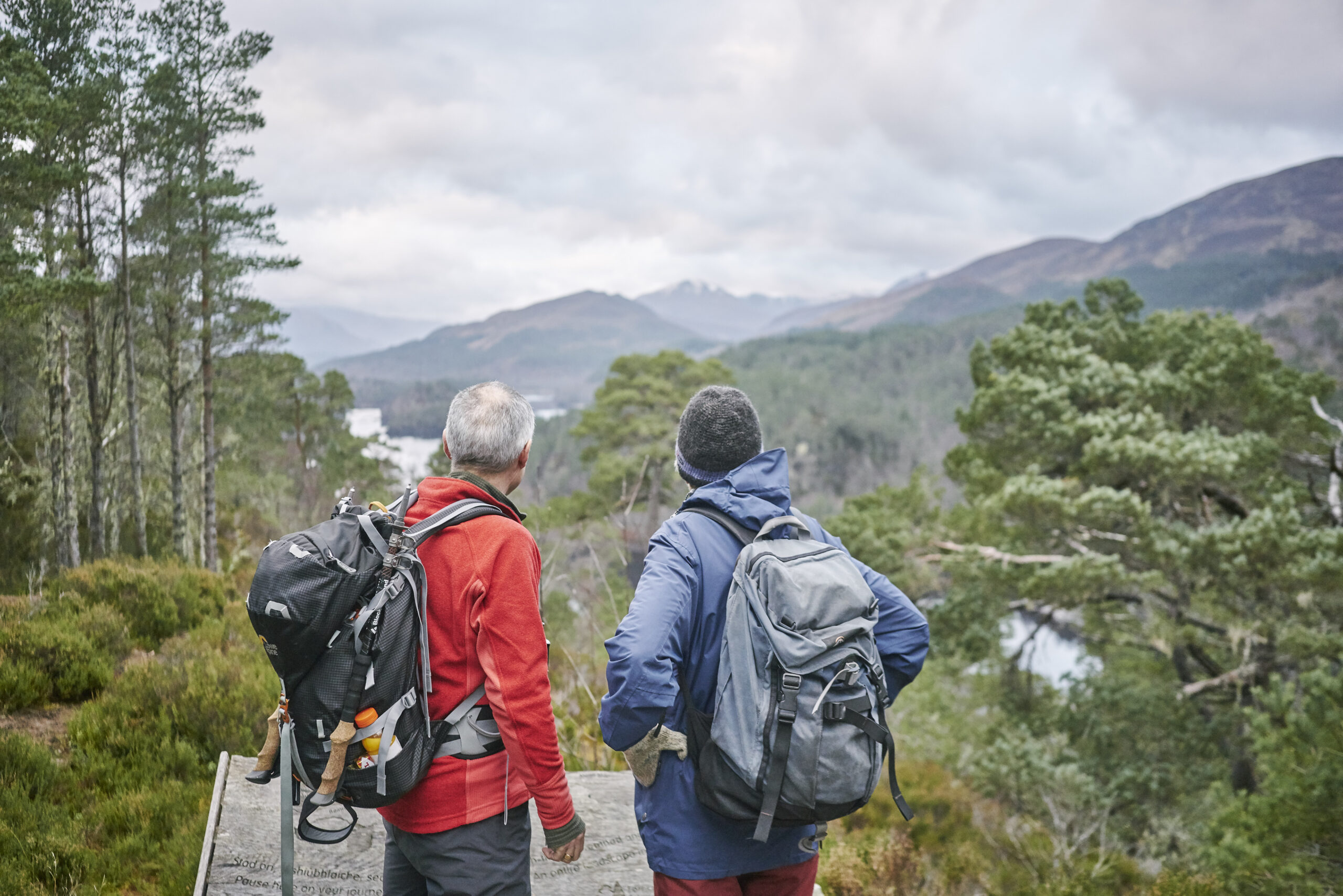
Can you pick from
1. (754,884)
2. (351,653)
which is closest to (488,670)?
(351,653)

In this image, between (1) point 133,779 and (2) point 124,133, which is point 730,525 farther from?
(2) point 124,133

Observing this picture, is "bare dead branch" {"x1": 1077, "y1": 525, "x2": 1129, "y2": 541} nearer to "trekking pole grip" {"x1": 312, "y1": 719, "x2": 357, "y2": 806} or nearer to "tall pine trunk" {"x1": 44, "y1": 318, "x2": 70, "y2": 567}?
"trekking pole grip" {"x1": 312, "y1": 719, "x2": 357, "y2": 806}

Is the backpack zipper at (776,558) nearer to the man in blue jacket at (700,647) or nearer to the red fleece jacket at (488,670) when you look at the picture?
the man in blue jacket at (700,647)

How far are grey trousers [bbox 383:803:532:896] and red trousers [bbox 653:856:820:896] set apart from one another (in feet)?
1.16

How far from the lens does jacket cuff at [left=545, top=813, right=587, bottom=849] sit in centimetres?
181

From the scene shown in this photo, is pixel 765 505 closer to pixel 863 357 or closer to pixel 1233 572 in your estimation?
pixel 1233 572

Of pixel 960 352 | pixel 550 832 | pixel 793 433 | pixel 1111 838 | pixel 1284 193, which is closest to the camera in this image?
pixel 550 832

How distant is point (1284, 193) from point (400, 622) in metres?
215

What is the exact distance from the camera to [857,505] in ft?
51.3

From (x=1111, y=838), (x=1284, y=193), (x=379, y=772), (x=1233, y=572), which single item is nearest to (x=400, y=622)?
(x=379, y=772)

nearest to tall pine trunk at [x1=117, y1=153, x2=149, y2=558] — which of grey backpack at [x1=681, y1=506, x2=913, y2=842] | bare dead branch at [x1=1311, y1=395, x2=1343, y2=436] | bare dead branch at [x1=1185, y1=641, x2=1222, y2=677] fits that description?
grey backpack at [x1=681, y1=506, x2=913, y2=842]

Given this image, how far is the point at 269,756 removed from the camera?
187cm

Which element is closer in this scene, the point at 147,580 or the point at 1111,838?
the point at 147,580

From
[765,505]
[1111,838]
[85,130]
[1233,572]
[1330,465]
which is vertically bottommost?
[1111,838]
